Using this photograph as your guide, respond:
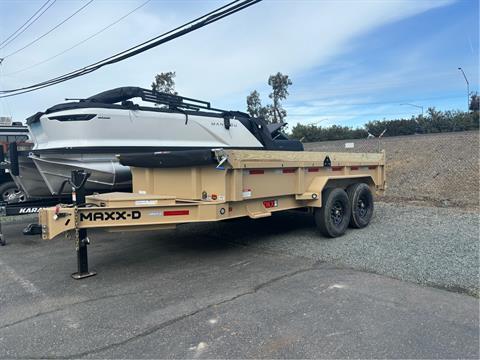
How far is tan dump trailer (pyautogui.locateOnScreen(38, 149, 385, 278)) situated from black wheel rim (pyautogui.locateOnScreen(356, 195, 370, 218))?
0.43 metres

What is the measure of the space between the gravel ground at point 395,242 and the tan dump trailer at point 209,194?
0.60 m

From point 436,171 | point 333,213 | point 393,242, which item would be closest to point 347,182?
point 333,213

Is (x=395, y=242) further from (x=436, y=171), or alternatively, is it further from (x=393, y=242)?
(x=436, y=171)

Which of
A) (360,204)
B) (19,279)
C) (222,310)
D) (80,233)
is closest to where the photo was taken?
(222,310)

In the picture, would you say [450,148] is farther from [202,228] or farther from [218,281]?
[218,281]

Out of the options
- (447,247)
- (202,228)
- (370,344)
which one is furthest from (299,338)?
(202,228)

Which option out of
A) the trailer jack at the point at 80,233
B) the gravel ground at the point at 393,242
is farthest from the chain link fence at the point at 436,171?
the trailer jack at the point at 80,233

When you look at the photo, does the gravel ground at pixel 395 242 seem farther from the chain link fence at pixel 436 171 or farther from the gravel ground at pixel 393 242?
the chain link fence at pixel 436 171

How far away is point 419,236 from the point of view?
6668 millimetres

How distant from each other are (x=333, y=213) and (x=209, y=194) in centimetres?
252

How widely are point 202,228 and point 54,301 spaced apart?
3.86 metres

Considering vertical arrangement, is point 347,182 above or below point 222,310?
above

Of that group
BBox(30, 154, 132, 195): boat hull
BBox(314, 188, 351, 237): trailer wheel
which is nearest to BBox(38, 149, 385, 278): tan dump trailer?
BBox(314, 188, 351, 237): trailer wheel

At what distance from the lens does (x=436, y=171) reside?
13219mm
